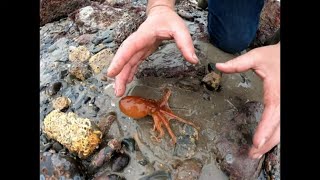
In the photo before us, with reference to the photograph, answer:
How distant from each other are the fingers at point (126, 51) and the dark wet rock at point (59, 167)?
→ 55 centimetres

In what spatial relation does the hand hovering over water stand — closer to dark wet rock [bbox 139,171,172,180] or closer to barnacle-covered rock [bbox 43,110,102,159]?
barnacle-covered rock [bbox 43,110,102,159]

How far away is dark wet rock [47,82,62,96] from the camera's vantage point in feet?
8.12

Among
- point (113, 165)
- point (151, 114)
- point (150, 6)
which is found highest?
point (150, 6)

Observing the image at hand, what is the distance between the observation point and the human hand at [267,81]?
72.7 inches

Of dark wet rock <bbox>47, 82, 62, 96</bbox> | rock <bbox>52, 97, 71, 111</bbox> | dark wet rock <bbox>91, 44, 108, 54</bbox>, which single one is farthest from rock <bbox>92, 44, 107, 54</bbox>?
rock <bbox>52, 97, 71, 111</bbox>

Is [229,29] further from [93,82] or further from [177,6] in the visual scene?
[93,82]

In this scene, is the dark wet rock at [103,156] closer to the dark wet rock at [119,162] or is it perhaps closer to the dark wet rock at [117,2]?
the dark wet rock at [119,162]

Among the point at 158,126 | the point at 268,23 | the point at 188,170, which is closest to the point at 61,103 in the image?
the point at 158,126

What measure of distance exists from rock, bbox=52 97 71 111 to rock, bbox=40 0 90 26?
1.10 m

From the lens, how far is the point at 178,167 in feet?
6.89

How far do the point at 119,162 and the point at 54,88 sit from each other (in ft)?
2.34

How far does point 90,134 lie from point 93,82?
1.51ft

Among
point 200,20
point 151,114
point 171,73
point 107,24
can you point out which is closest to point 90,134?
point 151,114

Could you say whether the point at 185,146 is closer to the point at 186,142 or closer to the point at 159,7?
the point at 186,142
